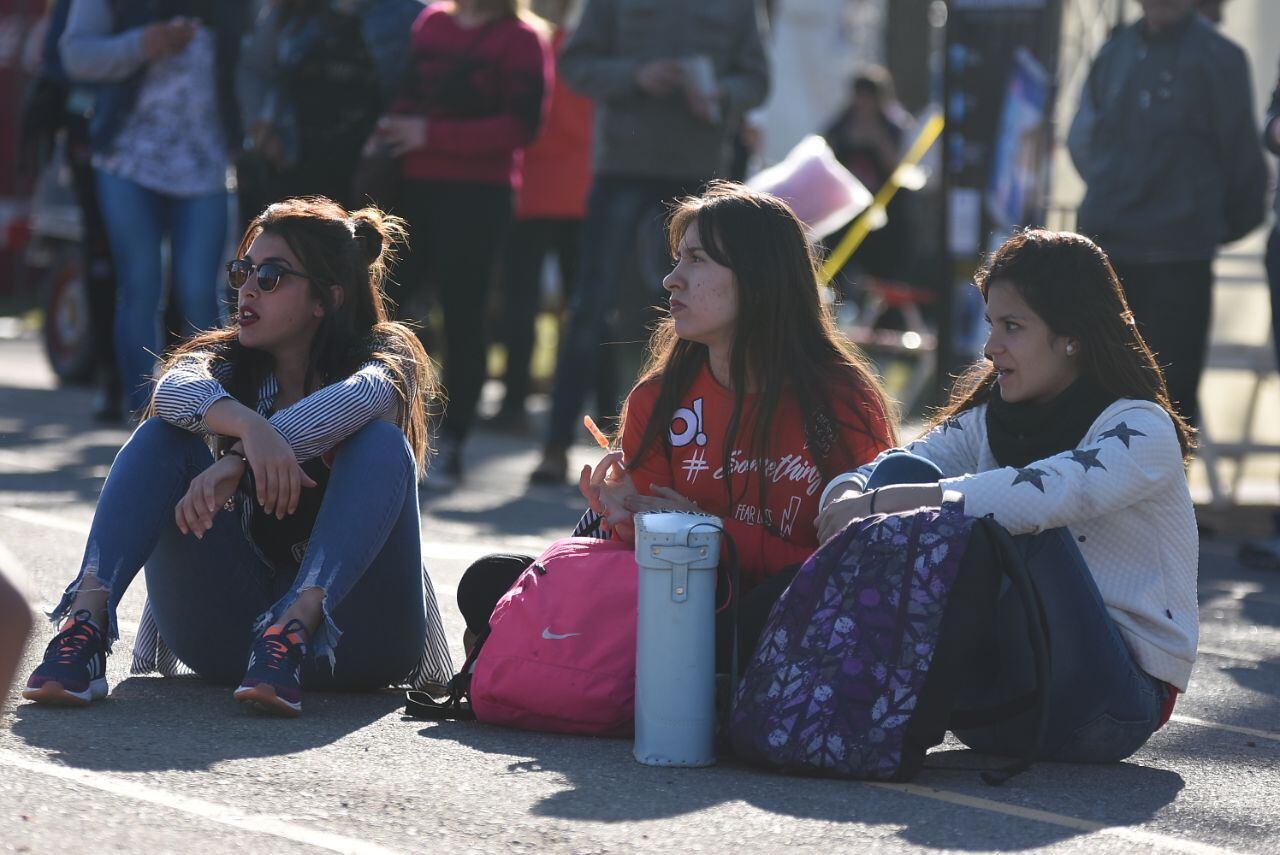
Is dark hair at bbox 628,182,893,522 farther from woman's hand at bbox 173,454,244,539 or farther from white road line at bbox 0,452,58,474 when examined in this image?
white road line at bbox 0,452,58,474

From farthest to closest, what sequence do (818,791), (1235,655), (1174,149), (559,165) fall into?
(559,165) → (1174,149) → (1235,655) → (818,791)

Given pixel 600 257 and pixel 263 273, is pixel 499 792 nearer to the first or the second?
pixel 263 273

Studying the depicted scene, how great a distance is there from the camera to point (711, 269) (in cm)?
416

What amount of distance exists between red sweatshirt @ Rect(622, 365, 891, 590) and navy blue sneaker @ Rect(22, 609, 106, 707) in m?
1.13

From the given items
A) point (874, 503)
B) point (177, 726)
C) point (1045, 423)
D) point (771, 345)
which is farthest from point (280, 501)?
point (1045, 423)

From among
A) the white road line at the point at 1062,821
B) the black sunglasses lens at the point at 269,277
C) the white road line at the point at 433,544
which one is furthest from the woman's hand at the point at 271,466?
the white road line at the point at 433,544

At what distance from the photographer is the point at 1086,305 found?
13.0 feet

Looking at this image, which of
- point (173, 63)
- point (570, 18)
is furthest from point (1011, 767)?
point (570, 18)

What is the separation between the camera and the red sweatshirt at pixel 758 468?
409 cm

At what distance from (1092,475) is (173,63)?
16.7ft

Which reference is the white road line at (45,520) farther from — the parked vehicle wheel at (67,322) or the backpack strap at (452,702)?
the parked vehicle wheel at (67,322)

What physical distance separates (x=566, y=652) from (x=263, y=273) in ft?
3.60

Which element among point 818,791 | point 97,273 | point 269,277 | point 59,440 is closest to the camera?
point 818,791

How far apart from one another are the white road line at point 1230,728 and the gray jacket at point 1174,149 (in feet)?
8.85
